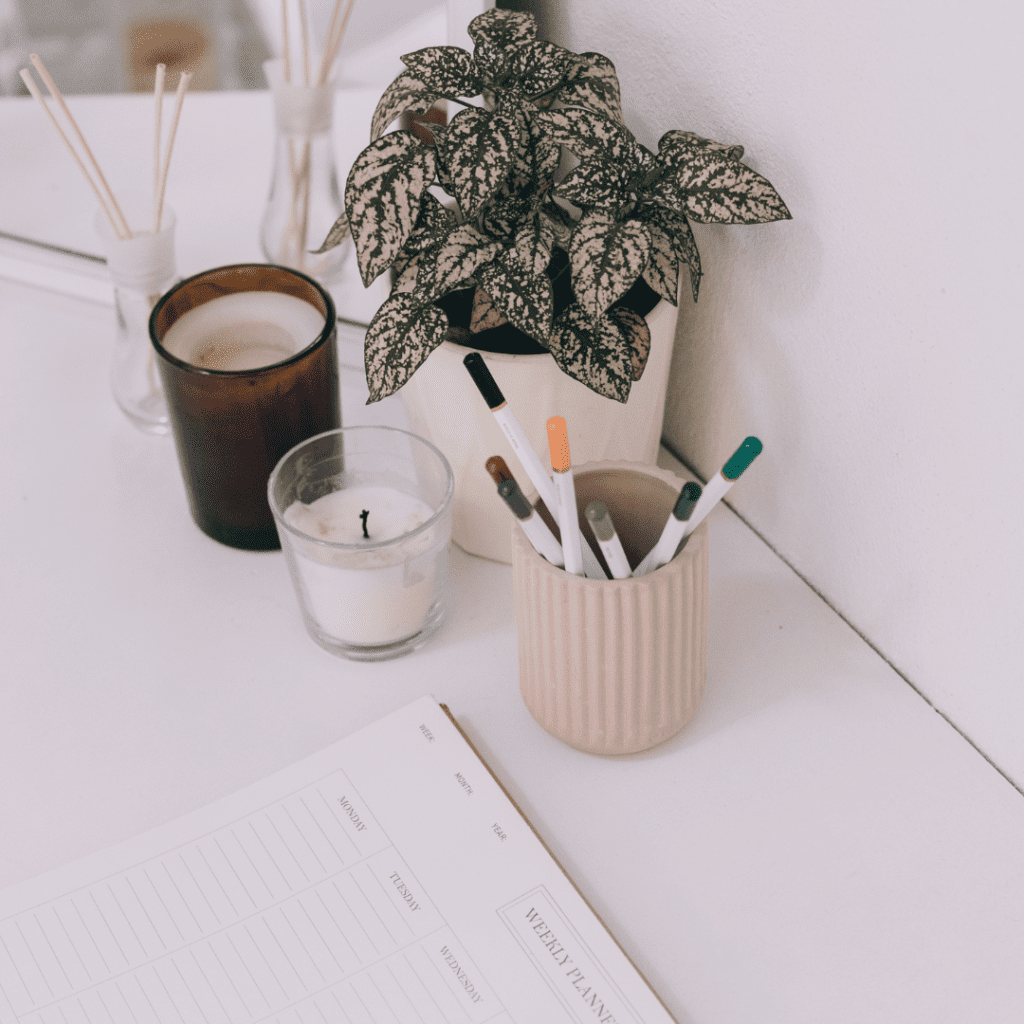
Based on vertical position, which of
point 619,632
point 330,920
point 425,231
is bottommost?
point 330,920

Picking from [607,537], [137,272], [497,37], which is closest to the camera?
[607,537]

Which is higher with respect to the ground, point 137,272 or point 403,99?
point 403,99

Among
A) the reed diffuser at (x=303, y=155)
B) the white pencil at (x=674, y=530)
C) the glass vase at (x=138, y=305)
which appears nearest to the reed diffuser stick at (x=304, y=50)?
the reed diffuser at (x=303, y=155)

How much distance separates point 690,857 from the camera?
539mm

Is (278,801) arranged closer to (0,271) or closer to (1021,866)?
(1021,866)

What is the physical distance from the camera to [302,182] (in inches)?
32.8

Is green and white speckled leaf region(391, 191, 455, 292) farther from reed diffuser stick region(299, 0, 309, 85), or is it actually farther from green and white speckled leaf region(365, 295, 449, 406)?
reed diffuser stick region(299, 0, 309, 85)

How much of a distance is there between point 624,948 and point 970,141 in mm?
385

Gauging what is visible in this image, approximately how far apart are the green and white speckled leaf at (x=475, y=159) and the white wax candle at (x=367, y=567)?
0.59 feet

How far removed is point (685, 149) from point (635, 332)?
0.32 ft

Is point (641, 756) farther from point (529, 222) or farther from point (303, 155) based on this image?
point (303, 155)

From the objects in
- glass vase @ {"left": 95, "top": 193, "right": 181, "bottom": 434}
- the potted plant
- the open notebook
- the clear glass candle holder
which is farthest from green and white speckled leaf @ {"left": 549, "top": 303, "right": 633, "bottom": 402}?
glass vase @ {"left": 95, "top": 193, "right": 181, "bottom": 434}

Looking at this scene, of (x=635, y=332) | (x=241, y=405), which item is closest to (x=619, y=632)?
(x=635, y=332)

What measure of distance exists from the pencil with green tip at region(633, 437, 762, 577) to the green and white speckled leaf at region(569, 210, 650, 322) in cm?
10
